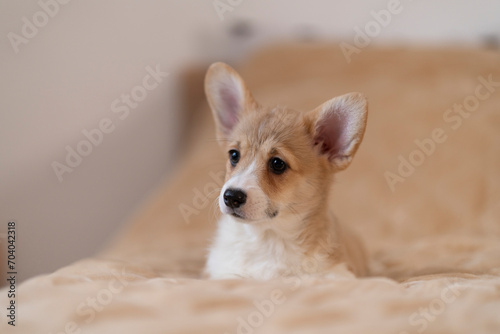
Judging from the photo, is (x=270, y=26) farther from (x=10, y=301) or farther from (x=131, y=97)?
(x=10, y=301)

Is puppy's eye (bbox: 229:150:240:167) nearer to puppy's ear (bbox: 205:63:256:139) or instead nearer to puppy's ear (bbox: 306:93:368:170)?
puppy's ear (bbox: 205:63:256:139)

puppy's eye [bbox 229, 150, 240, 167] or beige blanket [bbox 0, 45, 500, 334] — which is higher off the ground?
puppy's eye [bbox 229, 150, 240, 167]

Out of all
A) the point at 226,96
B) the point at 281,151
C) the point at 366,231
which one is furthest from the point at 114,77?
the point at 281,151

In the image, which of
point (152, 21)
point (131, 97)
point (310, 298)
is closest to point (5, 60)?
point (131, 97)

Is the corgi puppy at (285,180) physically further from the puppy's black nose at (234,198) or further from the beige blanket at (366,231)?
the beige blanket at (366,231)

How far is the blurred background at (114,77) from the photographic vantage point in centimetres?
273

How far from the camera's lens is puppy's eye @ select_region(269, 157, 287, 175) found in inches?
63.3

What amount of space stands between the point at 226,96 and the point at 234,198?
50 centimetres

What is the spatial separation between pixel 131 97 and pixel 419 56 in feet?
6.68

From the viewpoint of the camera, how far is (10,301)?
1199 mm

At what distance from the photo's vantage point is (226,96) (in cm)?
182

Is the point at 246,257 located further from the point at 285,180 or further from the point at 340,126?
the point at 340,126

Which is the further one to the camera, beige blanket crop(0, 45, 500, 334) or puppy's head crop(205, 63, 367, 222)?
puppy's head crop(205, 63, 367, 222)

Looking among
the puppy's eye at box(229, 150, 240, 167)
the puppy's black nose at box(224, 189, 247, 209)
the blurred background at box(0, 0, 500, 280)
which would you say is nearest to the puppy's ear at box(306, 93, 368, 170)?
the puppy's eye at box(229, 150, 240, 167)
